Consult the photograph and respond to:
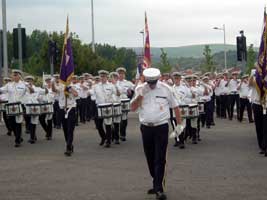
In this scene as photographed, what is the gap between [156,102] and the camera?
1035 cm

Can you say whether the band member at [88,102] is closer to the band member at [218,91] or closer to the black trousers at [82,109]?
the black trousers at [82,109]

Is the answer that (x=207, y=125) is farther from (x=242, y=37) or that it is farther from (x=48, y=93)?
(x=242, y=37)

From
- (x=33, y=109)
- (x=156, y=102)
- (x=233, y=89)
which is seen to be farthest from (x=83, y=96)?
(x=156, y=102)

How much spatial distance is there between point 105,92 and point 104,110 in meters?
0.61

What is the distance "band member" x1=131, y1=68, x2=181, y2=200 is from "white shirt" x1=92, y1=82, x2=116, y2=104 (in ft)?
26.1

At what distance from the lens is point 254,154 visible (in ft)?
50.9

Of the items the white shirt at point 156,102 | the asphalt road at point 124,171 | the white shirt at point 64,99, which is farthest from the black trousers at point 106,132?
the white shirt at point 156,102

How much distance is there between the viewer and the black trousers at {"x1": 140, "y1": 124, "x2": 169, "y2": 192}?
1016 cm

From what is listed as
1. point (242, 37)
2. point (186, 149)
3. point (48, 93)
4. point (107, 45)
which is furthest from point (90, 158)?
point (107, 45)

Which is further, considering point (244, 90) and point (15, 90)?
point (244, 90)

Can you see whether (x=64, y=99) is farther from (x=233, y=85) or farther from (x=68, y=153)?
(x=233, y=85)

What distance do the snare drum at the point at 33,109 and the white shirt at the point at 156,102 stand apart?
9893mm

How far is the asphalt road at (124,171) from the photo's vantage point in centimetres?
1048

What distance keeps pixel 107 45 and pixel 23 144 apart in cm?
12577
